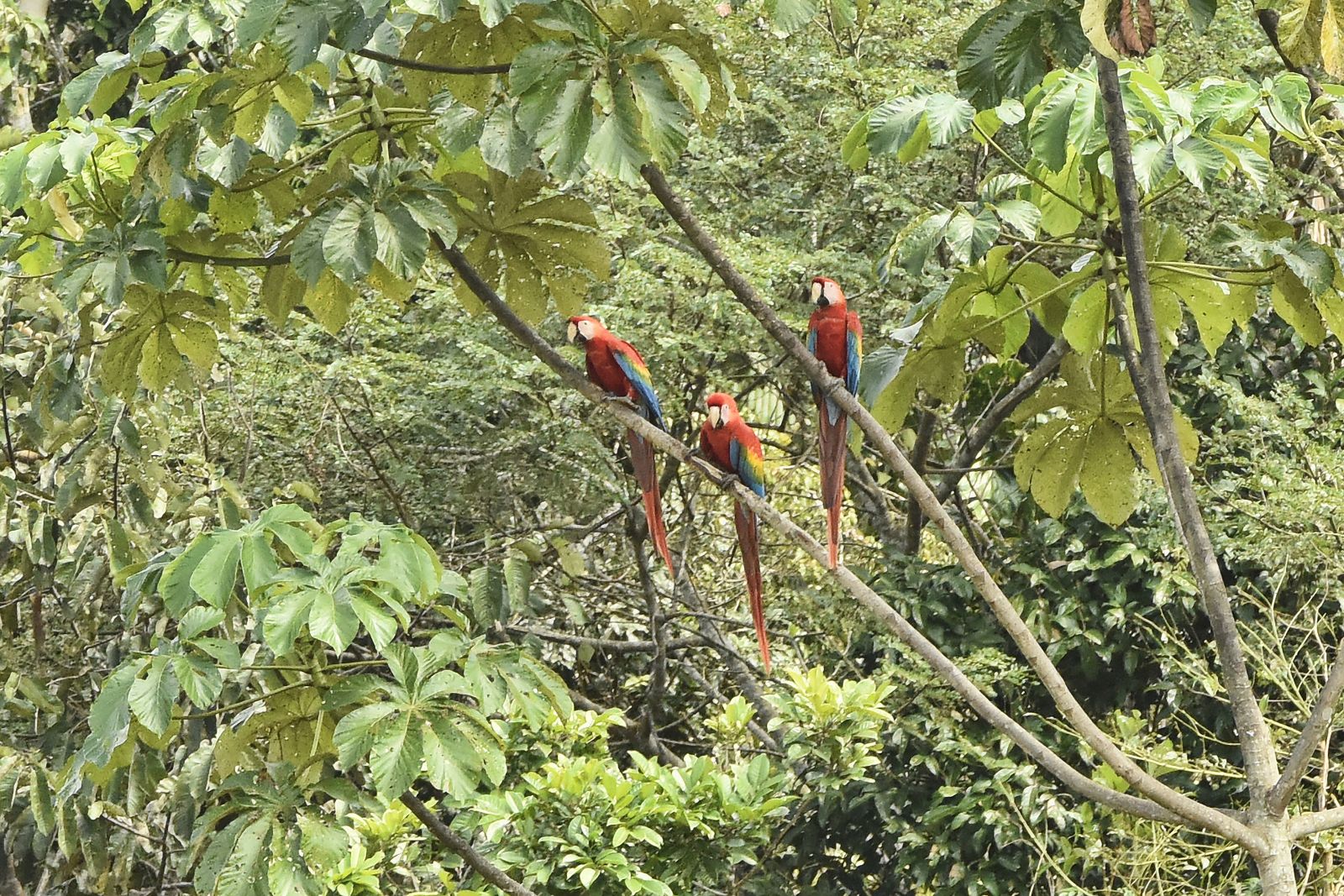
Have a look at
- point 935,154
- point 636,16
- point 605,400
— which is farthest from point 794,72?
point 636,16

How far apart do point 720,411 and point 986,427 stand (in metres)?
1.74

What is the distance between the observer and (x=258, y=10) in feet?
4.75

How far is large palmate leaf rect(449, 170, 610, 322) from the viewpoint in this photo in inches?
79.3

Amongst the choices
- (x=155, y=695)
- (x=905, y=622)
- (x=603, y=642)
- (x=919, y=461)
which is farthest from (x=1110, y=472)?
(x=603, y=642)

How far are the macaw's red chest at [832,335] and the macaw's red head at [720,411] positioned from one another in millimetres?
209

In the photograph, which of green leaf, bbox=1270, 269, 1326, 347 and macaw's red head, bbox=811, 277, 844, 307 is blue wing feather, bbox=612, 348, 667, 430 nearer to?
macaw's red head, bbox=811, 277, 844, 307

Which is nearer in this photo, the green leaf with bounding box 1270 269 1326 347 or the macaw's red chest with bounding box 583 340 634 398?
the green leaf with bounding box 1270 269 1326 347

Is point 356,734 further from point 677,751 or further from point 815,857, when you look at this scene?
point 677,751

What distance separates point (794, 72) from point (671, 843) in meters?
2.51

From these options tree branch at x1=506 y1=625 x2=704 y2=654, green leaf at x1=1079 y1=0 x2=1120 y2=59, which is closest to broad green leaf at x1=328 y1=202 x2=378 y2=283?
green leaf at x1=1079 y1=0 x2=1120 y2=59

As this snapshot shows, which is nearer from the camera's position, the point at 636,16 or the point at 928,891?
the point at 636,16

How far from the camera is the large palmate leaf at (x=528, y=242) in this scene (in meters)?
2.01

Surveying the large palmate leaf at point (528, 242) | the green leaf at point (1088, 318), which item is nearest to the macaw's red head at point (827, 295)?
the large palmate leaf at point (528, 242)

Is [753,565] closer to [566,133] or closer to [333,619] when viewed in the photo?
[333,619]
